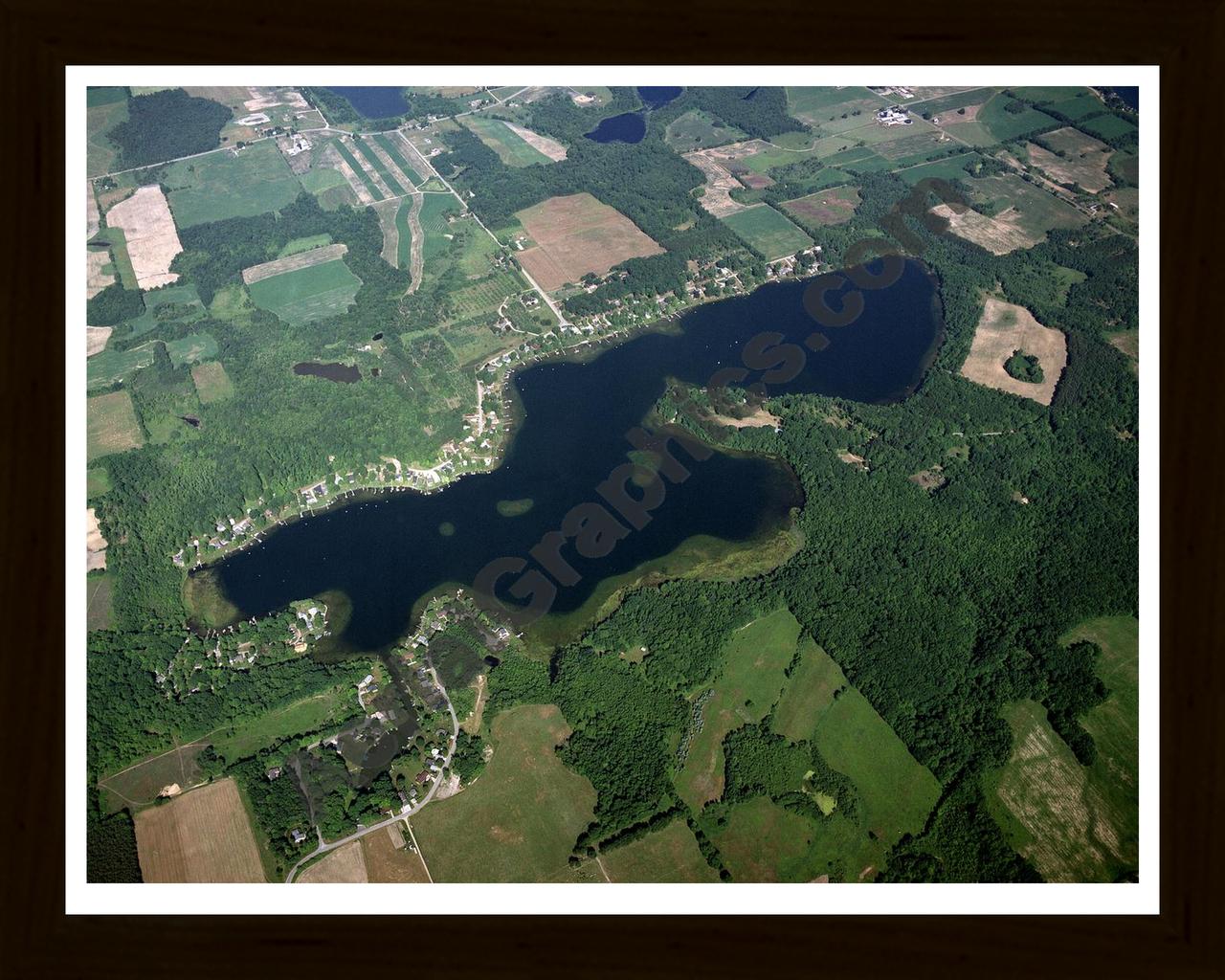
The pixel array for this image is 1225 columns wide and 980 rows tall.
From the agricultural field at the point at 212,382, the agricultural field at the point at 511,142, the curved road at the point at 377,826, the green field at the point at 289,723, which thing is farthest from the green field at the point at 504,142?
the curved road at the point at 377,826

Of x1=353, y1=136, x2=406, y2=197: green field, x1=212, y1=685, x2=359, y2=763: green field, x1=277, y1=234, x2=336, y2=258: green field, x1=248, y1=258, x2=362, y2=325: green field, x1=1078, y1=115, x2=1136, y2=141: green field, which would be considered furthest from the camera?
x1=1078, y1=115, x2=1136, y2=141: green field

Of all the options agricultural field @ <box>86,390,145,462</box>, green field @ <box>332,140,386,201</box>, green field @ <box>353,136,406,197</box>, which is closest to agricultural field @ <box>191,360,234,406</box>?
agricultural field @ <box>86,390,145,462</box>

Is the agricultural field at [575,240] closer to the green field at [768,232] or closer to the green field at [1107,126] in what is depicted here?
the green field at [768,232]

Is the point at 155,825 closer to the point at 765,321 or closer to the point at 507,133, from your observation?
the point at 765,321

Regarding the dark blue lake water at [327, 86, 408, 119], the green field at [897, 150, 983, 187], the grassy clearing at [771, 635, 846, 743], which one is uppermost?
the dark blue lake water at [327, 86, 408, 119]

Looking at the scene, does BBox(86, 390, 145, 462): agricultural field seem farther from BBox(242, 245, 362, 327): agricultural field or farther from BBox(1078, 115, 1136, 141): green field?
BBox(1078, 115, 1136, 141): green field

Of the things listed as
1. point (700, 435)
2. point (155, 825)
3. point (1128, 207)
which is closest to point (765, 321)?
point (700, 435)
